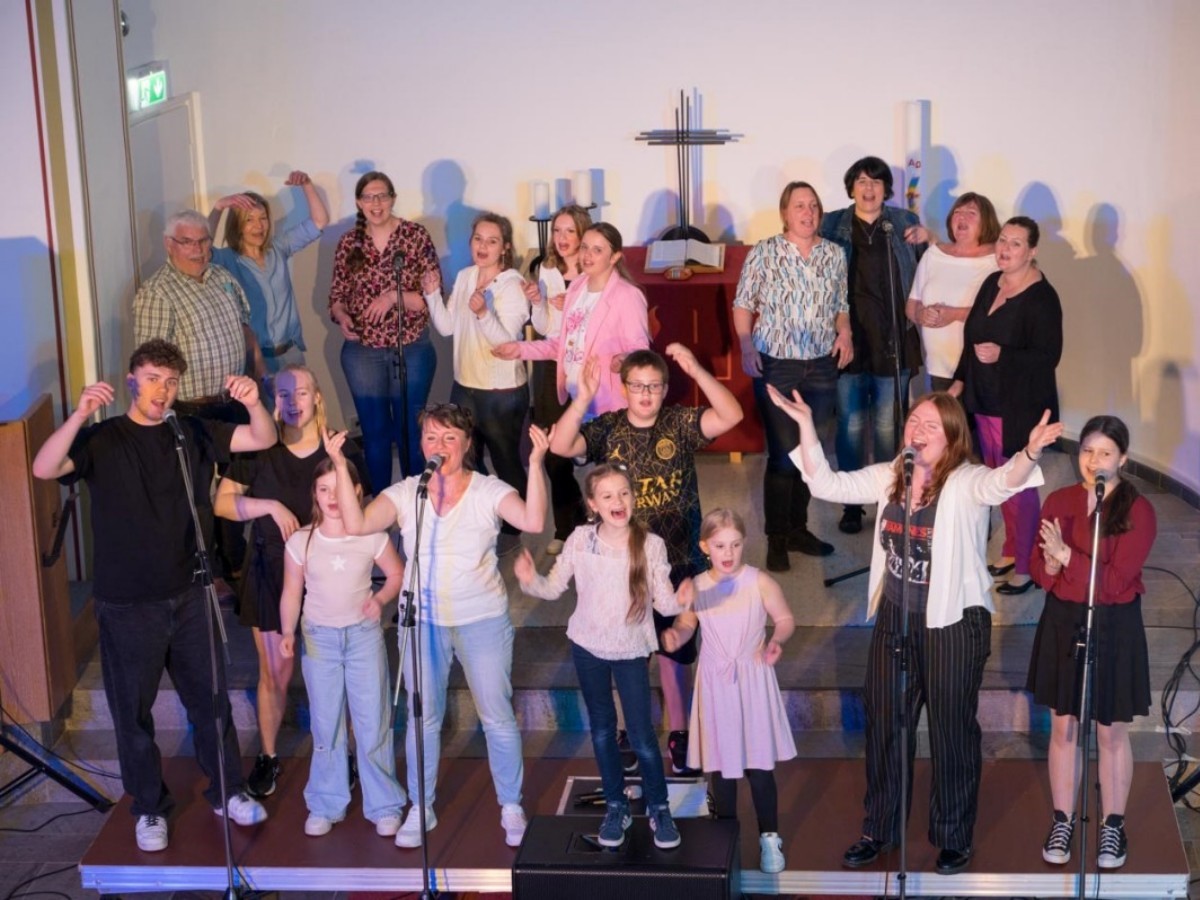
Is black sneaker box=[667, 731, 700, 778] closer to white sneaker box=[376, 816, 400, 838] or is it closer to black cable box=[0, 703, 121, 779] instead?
white sneaker box=[376, 816, 400, 838]

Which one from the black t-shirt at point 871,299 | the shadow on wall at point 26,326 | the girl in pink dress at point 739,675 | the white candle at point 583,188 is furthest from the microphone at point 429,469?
the white candle at point 583,188

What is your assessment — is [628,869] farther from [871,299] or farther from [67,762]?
[871,299]

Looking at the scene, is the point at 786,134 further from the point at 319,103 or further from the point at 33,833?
the point at 33,833

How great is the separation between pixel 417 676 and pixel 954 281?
9.09ft

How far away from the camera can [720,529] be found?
5.16 m

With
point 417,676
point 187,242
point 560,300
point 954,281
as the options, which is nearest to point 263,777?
point 417,676

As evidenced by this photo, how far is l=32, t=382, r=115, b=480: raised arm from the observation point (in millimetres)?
5121

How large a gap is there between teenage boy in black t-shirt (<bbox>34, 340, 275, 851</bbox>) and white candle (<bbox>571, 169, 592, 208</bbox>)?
3.38 m

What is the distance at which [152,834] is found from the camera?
18.5 ft

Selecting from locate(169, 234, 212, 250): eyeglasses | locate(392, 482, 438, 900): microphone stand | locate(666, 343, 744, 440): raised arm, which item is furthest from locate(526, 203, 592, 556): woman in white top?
locate(392, 482, 438, 900): microphone stand

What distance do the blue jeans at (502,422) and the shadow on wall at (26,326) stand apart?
1.66 meters

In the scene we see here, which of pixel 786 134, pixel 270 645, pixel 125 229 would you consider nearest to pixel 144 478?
Answer: pixel 270 645

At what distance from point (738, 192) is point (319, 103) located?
2126 millimetres

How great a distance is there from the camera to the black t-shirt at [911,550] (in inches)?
199
